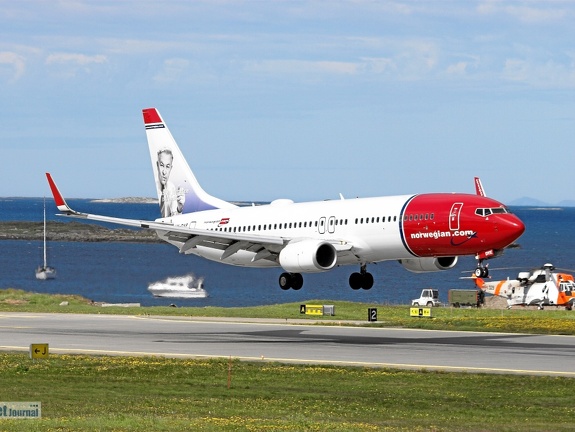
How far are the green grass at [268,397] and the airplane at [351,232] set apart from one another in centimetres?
1426

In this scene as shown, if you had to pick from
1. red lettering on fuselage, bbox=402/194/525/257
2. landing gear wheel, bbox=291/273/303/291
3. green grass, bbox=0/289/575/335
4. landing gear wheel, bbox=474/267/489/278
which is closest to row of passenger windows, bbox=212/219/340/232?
landing gear wheel, bbox=291/273/303/291

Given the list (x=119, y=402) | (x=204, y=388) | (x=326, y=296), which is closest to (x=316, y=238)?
(x=204, y=388)

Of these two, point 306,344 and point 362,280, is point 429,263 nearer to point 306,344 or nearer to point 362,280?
point 362,280

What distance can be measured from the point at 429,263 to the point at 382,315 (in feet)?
108

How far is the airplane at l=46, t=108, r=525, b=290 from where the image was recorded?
6391 cm

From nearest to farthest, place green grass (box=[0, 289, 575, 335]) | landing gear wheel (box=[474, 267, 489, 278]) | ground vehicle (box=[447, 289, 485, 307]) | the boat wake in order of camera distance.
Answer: landing gear wheel (box=[474, 267, 489, 278]) < green grass (box=[0, 289, 575, 335]) < ground vehicle (box=[447, 289, 485, 307]) < the boat wake

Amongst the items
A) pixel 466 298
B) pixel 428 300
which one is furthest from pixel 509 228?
pixel 428 300

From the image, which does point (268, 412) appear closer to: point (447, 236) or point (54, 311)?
point (447, 236)

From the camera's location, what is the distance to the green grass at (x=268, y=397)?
115 feet

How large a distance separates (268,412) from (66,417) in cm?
670

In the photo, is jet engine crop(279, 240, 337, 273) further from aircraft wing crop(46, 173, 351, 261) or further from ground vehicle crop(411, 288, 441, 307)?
ground vehicle crop(411, 288, 441, 307)

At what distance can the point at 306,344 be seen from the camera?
67.1 metres

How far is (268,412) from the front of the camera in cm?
3841

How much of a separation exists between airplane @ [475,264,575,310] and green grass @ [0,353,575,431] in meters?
80.4
